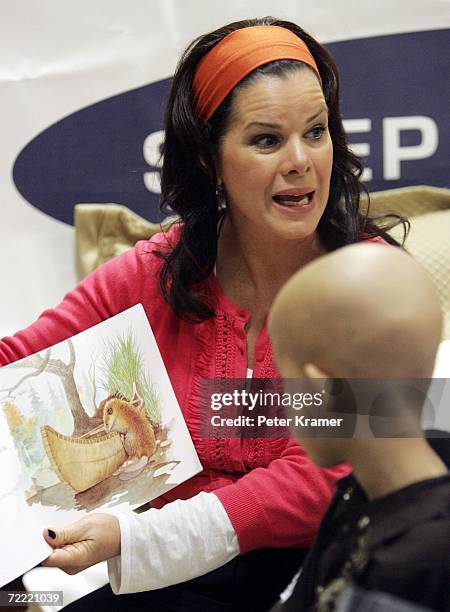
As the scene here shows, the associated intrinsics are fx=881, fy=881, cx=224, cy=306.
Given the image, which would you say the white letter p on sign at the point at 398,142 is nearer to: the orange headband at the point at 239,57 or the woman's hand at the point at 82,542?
the orange headband at the point at 239,57

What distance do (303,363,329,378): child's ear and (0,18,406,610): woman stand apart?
9 centimetres

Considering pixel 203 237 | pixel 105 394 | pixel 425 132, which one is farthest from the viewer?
pixel 425 132

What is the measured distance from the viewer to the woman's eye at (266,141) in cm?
79

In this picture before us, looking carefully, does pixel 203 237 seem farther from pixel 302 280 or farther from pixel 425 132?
pixel 425 132

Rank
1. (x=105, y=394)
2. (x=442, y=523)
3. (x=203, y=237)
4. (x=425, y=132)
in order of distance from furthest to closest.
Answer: (x=425, y=132) → (x=203, y=237) → (x=105, y=394) → (x=442, y=523)

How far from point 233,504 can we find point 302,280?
38 cm

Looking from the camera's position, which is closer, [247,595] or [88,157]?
[247,595]

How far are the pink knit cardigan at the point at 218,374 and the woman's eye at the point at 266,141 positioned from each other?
16 centimetres

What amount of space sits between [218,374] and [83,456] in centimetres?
15

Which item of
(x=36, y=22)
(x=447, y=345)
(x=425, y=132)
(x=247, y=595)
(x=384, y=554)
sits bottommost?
(x=247, y=595)

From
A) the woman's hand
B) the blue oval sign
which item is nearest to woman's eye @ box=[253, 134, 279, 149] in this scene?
the woman's hand

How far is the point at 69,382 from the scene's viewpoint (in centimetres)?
Answer: 81

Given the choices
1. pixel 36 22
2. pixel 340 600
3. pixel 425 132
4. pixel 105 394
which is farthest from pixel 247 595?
pixel 36 22

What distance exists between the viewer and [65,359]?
816mm
